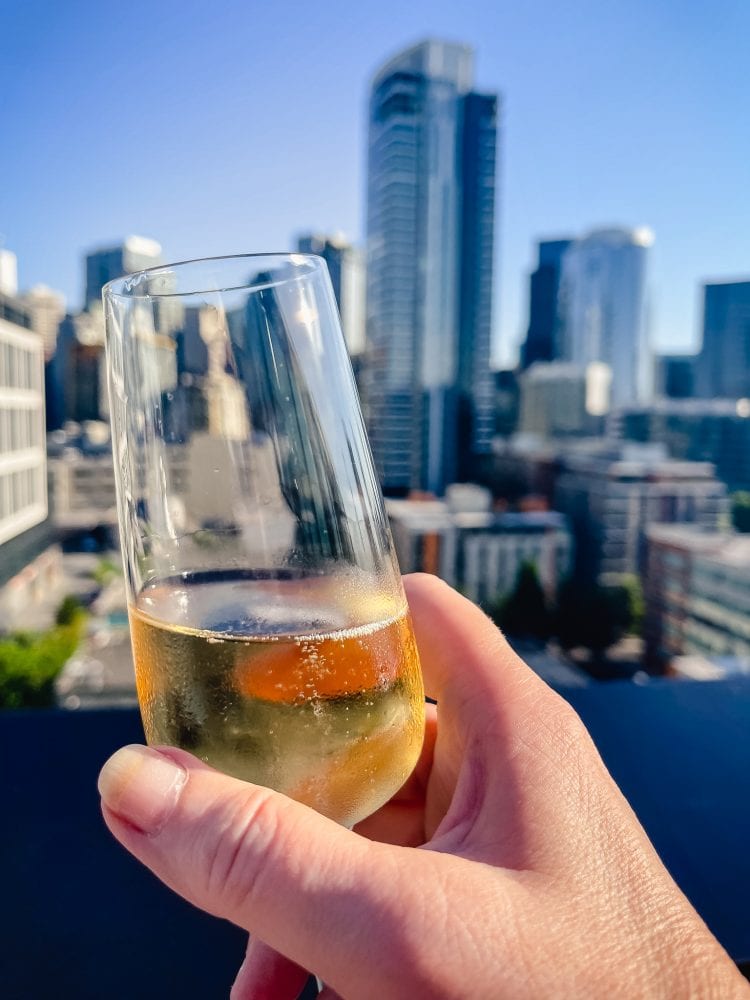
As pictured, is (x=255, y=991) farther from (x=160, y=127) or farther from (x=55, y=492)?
(x=55, y=492)

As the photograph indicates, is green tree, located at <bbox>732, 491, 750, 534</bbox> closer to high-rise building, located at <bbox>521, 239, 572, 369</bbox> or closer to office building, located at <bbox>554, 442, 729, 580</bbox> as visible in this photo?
office building, located at <bbox>554, 442, 729, 580</bbox>

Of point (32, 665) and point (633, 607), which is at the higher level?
point (32, 665)

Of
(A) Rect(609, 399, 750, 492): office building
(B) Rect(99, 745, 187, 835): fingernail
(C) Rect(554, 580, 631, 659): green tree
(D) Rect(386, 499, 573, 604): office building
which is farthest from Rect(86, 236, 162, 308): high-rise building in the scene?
(B) Rect(99, 745, 187, 835): fingernail

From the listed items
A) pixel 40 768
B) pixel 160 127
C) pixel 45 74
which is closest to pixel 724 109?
pixel 160 127

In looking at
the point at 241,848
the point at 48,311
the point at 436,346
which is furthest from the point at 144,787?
the point at 436,346

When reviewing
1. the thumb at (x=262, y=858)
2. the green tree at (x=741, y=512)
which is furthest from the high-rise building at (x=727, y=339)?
the thumb at (x=262, y=858)

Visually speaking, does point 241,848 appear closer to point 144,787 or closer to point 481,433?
point 144,787
